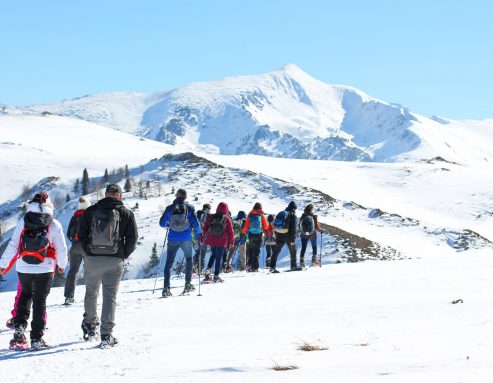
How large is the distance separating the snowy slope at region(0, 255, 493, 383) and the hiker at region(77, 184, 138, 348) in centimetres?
54

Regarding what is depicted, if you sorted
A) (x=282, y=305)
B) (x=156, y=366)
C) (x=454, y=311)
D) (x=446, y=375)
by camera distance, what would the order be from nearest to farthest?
(x=446, y=375) → (x=156, y=366) → (x=454, y=311) → (x=282, y=305)

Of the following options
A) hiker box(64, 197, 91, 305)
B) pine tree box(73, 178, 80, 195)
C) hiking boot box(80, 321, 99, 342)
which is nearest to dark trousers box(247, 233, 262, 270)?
hiker box(64, 197, 91, 305)

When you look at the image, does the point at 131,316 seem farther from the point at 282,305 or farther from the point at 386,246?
the point at 386,246

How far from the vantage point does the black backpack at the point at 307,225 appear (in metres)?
20.7

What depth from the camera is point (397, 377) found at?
5.68m

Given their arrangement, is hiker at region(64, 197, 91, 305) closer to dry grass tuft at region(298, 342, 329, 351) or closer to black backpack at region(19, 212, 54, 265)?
black backpack at region(19, 212, 54, 265)

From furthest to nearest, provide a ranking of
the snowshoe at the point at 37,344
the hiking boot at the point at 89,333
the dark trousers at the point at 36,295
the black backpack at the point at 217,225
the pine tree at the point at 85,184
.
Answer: the pine tree at the point at 85,184
the black backpack at the point at 217,225
the hiking boot at the point at 89,333
the dark trousers at the point at 36,295
the snowshoe at the point at 37,344

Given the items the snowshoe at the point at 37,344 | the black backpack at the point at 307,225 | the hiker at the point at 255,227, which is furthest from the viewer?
the hiker at the point at 255,227

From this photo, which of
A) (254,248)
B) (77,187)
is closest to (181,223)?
(254,248)

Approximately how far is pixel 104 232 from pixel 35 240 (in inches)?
41.5

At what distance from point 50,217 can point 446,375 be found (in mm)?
5723

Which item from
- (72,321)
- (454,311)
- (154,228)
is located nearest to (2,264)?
(72,321)

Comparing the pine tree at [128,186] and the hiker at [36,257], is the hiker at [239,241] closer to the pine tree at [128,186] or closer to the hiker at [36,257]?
the hiker at [36,257]

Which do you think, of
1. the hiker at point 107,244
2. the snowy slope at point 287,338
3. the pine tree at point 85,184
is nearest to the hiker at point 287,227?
the snowy slope at point 287,338
